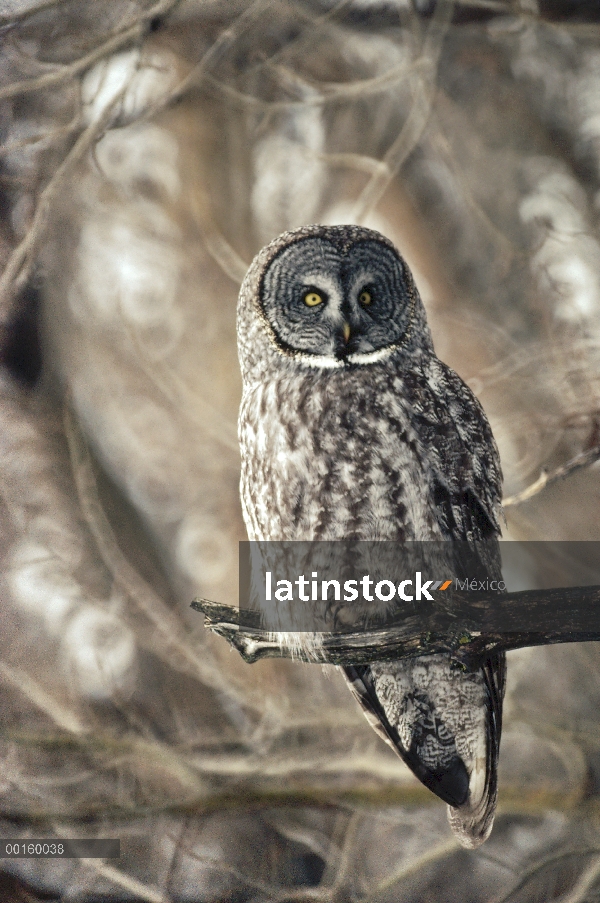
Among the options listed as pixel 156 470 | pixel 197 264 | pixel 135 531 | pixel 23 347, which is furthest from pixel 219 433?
pixel 23 347

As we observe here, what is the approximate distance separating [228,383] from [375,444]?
21.5 inches

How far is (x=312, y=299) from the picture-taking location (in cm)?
156

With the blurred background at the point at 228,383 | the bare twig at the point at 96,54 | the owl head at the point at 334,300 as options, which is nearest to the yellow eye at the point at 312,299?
the owl head at the point at 334,300

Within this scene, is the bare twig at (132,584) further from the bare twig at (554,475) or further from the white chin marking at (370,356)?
the bare twig at (554,475)

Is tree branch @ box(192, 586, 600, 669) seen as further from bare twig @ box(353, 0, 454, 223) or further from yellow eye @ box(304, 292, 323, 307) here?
bare twig @ box(353, 0, 454, 223)

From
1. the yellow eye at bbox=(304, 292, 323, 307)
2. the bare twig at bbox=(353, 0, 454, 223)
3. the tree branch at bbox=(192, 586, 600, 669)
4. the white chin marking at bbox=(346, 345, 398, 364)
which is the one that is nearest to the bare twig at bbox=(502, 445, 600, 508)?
the tree branch at bbox=(192, 586, 600, 669)

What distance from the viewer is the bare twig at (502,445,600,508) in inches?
66.6

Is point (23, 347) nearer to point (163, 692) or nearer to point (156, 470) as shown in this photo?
point (156, 470)

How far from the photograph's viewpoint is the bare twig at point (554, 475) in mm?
1690

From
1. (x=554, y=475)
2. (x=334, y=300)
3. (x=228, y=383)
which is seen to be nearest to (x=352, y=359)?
(x=334, y=300)

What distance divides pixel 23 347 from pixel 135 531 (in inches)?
23.9

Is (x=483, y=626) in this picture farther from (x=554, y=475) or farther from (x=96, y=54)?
(x=96, y=54)

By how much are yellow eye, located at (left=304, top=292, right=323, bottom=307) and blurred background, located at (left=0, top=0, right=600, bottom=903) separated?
1.10 feet

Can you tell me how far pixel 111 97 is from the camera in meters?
1.86
